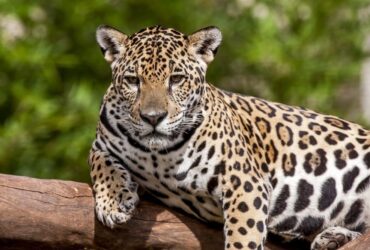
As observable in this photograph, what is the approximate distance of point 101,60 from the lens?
20.9 meters

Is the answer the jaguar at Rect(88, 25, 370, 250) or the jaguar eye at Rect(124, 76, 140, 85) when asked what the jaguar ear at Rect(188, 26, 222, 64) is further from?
the jaguar eye at Rect(124, 76, 140, 85)

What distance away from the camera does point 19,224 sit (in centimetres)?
1016

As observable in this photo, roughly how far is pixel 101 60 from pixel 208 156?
10.8 m

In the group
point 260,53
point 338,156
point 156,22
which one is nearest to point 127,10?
point 156,22

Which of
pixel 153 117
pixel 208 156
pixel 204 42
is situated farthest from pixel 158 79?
pixel 208 156

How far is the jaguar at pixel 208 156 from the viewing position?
9.99 meters

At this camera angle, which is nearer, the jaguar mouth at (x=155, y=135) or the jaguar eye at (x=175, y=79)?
the jaguar mouth at (x=155, y=135)

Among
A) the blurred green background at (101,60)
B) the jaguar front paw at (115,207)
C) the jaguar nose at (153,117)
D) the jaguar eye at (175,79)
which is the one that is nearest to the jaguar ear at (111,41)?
the jaguar eye at (175,79)

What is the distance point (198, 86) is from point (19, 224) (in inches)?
68.6

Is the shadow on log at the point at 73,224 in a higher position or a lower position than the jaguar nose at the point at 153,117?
lower

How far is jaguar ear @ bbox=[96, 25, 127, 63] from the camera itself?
10289 mm

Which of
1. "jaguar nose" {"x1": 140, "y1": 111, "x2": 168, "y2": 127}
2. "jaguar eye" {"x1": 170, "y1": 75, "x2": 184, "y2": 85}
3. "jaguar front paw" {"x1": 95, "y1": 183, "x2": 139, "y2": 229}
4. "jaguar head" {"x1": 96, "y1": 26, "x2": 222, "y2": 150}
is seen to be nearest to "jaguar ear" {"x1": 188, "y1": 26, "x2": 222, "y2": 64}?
"jaguar head" {"x1": 96, "y1": 26, "x2": 222, "y2": 150}

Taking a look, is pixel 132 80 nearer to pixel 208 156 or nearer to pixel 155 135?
pixel 155 135

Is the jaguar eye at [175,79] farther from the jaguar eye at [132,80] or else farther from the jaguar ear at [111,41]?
the jaguar ear at [111,41]
